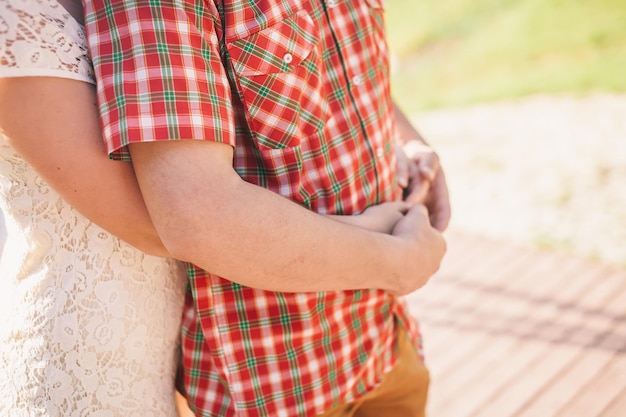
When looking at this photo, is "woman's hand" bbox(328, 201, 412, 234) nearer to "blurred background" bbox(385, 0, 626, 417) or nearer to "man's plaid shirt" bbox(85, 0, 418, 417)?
"man's plaid shirt" bbox(85, 0, 418, 417)

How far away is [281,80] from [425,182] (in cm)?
60

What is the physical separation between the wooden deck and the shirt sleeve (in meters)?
2.29

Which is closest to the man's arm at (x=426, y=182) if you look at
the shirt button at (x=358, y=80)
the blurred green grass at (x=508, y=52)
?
the shirt button at (x=358, y=80)

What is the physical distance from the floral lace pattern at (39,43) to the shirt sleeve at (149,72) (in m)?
0.04

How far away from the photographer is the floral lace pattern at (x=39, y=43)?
97 cm

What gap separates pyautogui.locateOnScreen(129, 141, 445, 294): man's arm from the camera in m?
1.01

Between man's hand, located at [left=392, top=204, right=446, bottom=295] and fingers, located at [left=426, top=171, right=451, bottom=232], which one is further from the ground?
man's hand, located at [left=392, top=204, right=446, bottom=295]

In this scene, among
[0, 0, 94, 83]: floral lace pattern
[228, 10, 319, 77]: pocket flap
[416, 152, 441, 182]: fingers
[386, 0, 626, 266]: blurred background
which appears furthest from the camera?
[386, 0, 626, 266]: blurred background

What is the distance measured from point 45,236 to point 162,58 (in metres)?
0.40

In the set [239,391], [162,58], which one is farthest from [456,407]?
[162,58]

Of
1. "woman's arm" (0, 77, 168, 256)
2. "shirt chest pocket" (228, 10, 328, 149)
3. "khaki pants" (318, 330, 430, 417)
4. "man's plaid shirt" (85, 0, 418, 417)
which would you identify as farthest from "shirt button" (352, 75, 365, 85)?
"khaki pants" (318, 330, 430, 417)

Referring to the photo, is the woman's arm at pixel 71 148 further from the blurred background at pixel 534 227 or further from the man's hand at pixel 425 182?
the blurred background at pixel 534 227

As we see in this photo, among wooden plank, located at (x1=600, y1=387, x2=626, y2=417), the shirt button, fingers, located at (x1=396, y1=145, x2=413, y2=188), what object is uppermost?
the shirt button

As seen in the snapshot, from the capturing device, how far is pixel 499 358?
3193mm
